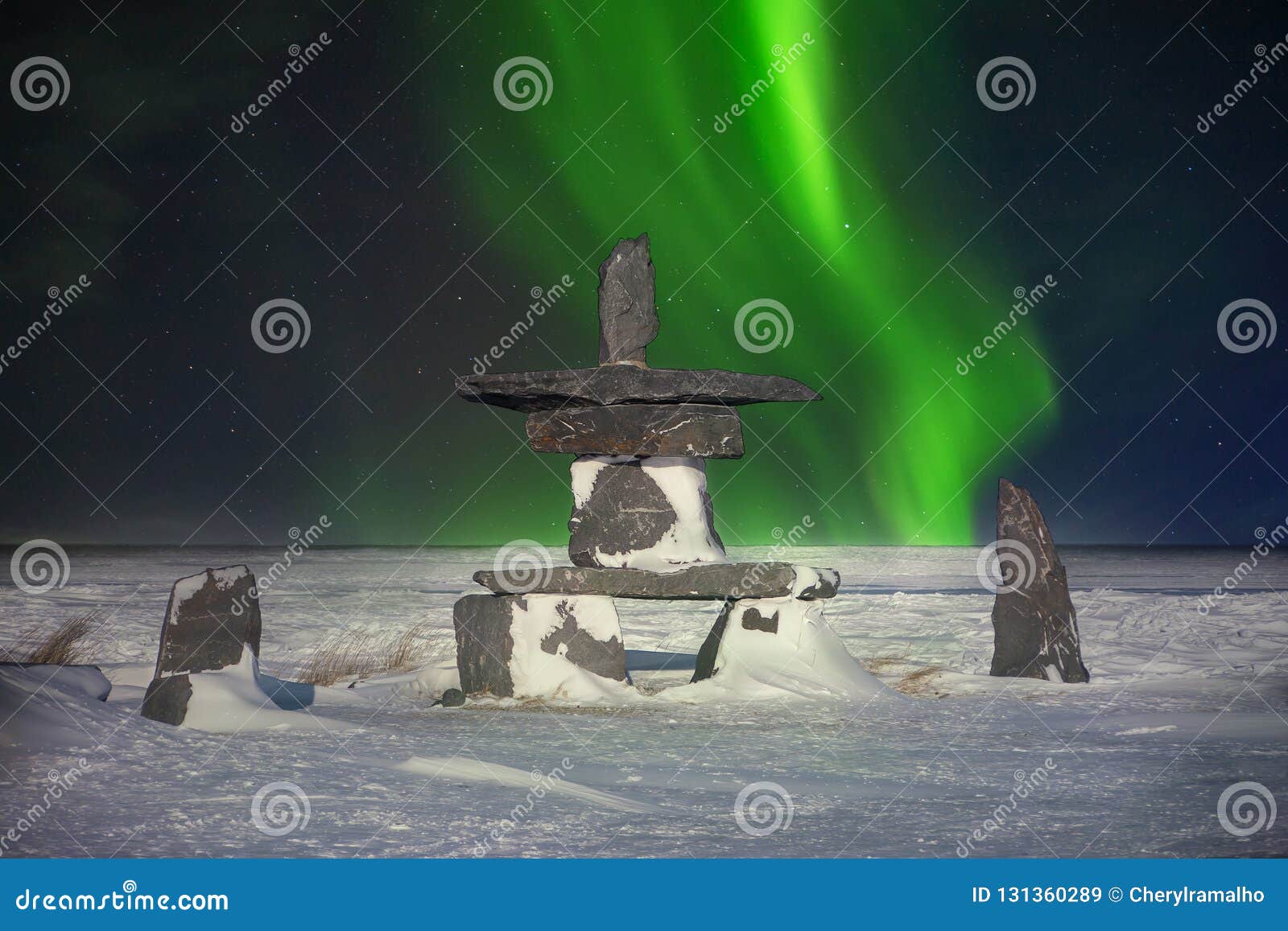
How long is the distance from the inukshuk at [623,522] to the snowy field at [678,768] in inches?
26.5

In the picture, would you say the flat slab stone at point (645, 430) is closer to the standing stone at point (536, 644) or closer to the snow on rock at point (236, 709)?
the standing stone at point (536, 644)

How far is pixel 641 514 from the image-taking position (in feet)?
36.4

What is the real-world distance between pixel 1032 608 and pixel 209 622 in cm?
752

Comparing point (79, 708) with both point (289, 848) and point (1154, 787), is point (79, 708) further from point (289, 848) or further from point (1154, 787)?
point (1154, 787)

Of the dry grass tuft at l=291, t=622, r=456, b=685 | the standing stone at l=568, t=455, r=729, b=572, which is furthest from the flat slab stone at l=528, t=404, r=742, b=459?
the dry grass tuft at l=291, t=622, r=456, b=685

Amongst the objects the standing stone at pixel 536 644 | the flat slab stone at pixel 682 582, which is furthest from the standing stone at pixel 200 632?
the flat slab stone at pixel 682 582


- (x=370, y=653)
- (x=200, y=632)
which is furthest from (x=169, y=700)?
(x=370, y=653)

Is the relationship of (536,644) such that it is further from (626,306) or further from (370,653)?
(370,653)

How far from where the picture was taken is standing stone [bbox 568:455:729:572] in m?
11.1

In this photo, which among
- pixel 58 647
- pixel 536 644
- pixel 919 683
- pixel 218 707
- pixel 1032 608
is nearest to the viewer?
pixel 218 707

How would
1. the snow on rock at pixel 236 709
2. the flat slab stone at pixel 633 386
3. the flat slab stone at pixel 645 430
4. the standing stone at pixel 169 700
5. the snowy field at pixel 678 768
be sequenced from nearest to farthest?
1. the snowy field at pixel 678 768
2. the snow on rock at pixel 236 709
3. the standing stone at pixel 169 700
4. the flat slab stone at pixel 633 386
5. the flat slab stone at pixel 645 430

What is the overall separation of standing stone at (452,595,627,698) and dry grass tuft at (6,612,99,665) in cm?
402

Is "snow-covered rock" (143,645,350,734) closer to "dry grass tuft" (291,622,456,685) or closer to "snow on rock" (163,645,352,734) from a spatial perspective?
"snow on rock" (163,645,352,734)

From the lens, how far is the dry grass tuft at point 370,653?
497 inches
